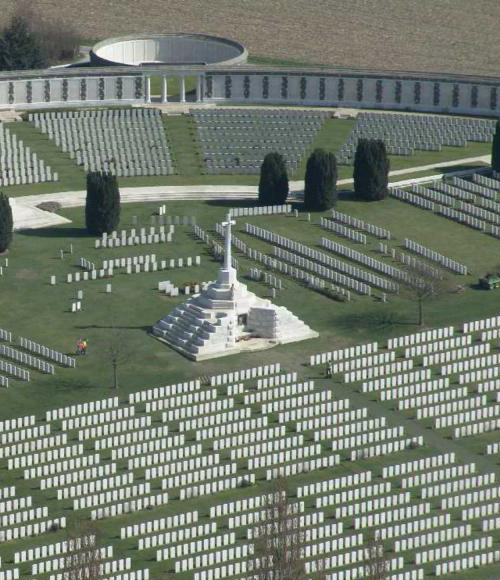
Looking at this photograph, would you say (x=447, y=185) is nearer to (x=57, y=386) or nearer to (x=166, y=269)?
(x=166, y=269)

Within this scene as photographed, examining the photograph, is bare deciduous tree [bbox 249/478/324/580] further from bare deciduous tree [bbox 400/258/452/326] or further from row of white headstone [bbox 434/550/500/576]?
bare deciduous tree [bbox 400/258/452/326]

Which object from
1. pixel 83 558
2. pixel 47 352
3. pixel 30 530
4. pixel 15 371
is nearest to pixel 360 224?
pixel 47 352

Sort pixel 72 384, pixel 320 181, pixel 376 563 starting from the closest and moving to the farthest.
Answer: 1. pixel 376 563
2. pixel 72 384
3. pixel 320 181

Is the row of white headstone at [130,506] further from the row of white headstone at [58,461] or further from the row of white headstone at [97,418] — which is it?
the row of white headstone at [97,418]

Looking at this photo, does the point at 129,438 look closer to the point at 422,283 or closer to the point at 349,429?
the point at 349,429

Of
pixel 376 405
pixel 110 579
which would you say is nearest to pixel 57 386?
pixel 376 405

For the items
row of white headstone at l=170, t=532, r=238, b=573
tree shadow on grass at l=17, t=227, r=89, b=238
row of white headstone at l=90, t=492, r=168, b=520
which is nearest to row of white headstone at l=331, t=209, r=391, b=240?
tree shadow on grass at l=17, t=227, r=89, b=238

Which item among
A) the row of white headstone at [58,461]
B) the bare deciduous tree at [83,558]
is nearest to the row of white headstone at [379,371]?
the row of white headstone at [58,461]
